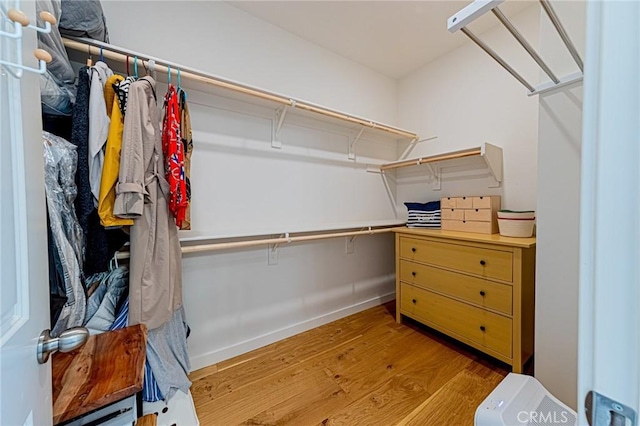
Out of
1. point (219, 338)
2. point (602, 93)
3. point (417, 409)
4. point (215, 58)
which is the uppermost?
point (215, 58)

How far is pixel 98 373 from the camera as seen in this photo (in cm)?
85

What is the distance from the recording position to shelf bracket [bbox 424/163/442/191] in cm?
236

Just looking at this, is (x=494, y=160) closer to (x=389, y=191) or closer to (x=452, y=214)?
(x=452, y=214)

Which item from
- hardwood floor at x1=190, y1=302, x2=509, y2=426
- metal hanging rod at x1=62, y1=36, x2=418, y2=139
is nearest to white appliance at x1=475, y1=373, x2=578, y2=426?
hardwood floor at x1=190, y1=302, x2=509, y2=426

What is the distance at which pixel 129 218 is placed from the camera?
1.08 metres

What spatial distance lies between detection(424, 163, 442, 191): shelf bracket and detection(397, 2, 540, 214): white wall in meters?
0.06

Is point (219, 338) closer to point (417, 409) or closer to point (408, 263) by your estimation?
point (417, 409)

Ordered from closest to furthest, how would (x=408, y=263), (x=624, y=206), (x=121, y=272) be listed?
1. (x=624, y=206)
2. (x=121, y=272)
3. (x=408, y=263)

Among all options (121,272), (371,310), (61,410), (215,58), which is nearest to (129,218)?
(121,272)

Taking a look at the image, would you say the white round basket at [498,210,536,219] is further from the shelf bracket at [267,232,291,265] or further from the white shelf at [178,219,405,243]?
the shelf bracket at [267,232,291,265]

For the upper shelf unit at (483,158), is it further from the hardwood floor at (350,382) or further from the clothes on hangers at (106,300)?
the clothes on hangers at (106,300)

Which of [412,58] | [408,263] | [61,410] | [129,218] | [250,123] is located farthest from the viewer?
[412,58]

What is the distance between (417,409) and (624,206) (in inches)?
59.3

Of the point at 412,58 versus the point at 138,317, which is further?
the point at 412,58
